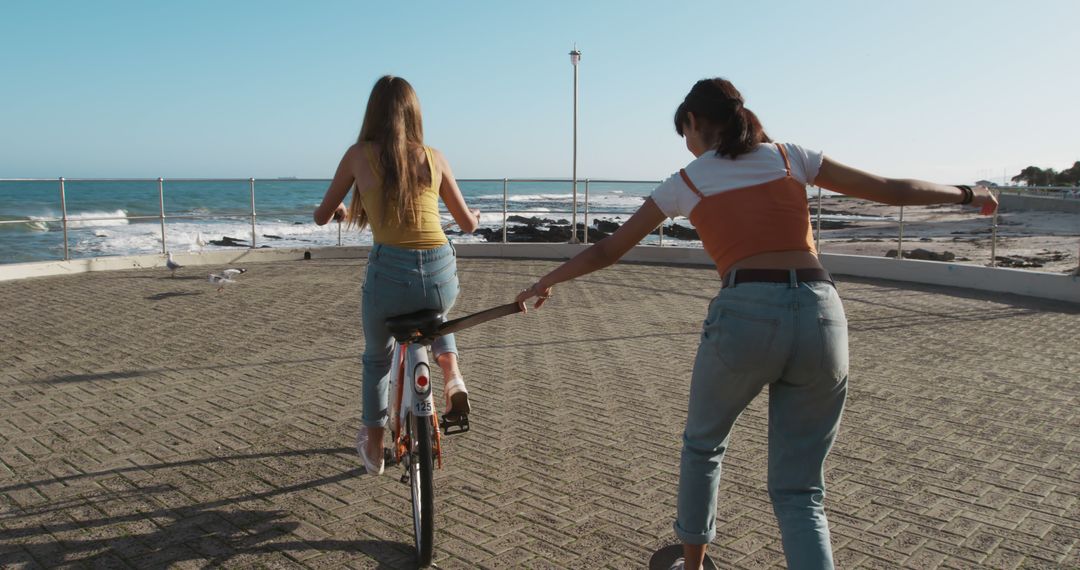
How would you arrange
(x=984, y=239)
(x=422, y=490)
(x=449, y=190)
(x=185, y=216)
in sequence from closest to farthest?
(x=422, y=490) < (x=449, y=190) < (x=185, y=216) < (x=984, y=239)

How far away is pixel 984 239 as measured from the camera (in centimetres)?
2573

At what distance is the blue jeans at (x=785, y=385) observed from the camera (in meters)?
2.47

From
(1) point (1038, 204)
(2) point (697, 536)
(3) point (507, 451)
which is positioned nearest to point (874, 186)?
(2) point (697, 536)

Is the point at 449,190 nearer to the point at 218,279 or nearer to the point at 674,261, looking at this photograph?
the point at 218,279

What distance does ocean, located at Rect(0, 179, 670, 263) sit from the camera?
18.8 metres

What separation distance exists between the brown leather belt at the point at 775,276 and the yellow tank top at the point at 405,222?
1515 mm

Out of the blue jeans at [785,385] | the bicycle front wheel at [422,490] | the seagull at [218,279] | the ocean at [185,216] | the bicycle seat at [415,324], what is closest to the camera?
the blue jeans at [785,385]

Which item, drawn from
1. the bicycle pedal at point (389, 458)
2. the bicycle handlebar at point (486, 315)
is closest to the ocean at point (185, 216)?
the bicycle pedal at point (389, 458)

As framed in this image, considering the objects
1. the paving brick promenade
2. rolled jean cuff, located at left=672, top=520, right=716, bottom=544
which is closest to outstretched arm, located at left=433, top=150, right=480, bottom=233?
the paving brick promenade

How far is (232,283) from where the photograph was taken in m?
12.4

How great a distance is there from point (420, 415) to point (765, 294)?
1650 mm

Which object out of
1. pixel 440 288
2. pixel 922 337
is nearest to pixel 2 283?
pixel 440 288

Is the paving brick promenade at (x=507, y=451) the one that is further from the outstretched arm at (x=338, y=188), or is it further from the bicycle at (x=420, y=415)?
the outstretched arm at (x=338, y=188)

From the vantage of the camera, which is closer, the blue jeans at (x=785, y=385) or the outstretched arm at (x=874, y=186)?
the blue jeans at (x=785, y=385)
